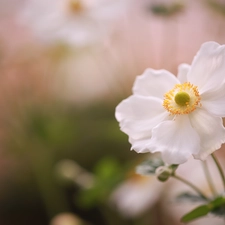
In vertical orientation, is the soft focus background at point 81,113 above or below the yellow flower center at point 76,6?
below

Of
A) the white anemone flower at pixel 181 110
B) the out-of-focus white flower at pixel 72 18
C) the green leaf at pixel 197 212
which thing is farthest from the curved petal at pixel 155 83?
the out-of-focus white flower at pixel 72 18

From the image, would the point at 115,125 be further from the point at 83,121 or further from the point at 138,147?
the point at 138,147

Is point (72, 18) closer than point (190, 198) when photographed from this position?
No

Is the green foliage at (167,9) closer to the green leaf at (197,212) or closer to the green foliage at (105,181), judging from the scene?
the green foliage at (105,181)

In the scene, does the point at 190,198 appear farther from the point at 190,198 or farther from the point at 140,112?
the point at 140,112

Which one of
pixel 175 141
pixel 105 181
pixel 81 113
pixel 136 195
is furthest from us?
pixel 81 113

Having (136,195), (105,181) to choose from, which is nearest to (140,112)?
(105,181)
